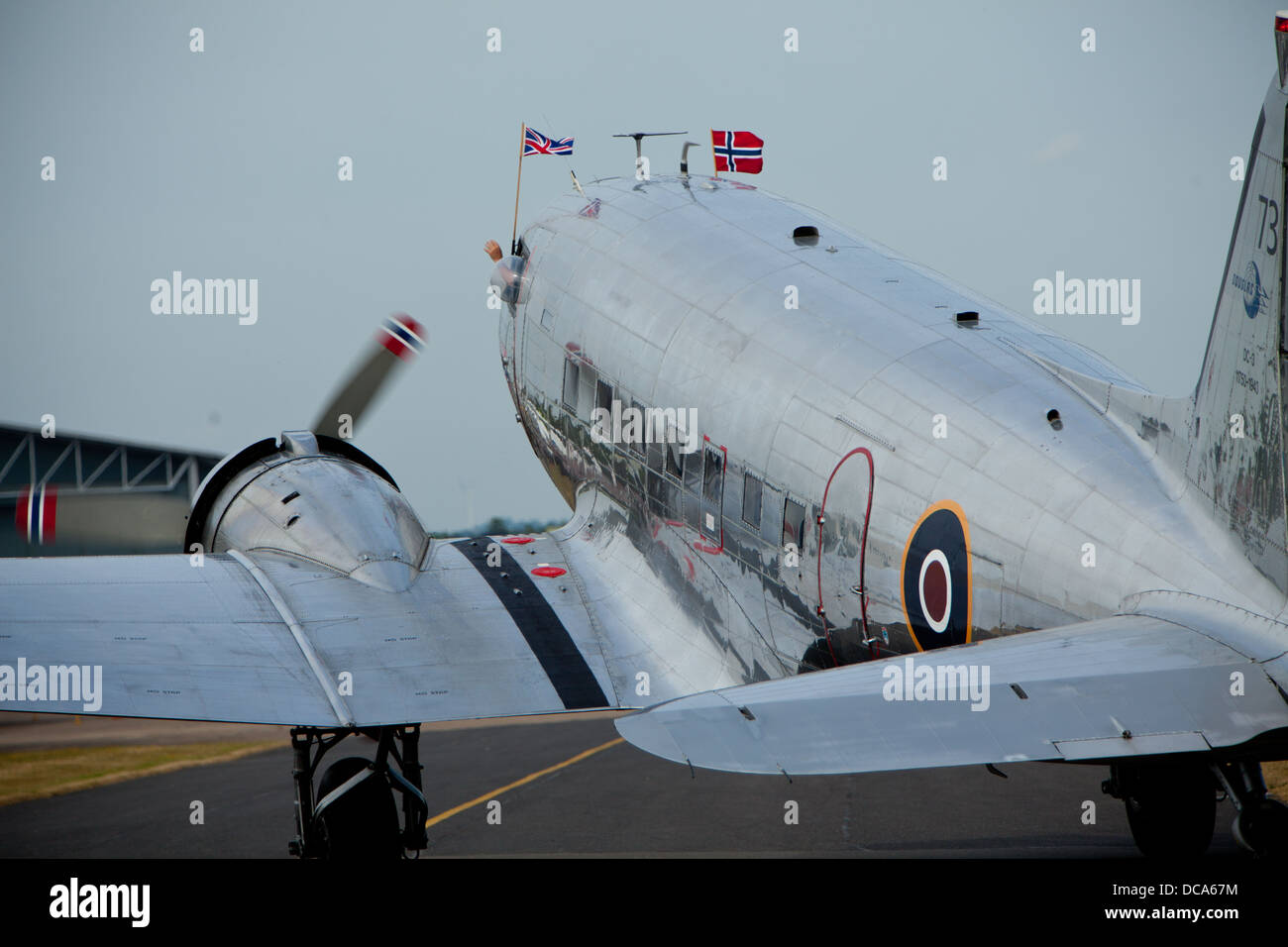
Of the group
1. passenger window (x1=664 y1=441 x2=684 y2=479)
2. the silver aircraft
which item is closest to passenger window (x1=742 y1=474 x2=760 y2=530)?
the silver aircraft

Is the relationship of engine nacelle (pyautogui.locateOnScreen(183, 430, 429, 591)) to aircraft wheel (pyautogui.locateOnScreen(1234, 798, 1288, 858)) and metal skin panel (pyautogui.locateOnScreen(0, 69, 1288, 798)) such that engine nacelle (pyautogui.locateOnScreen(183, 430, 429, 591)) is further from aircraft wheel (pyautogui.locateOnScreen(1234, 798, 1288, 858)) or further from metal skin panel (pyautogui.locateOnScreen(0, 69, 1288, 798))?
aircraft wheel (pyautogui.locateOnScreen(1234, 798, 1288, 858))

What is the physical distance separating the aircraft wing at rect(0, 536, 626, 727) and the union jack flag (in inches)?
250

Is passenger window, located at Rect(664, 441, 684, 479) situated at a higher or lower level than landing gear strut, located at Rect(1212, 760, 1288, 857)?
higher

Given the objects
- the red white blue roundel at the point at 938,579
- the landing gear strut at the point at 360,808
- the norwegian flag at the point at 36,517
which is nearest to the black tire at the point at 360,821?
the landing gear strut at the point at 360,808

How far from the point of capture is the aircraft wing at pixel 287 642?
26.5ft

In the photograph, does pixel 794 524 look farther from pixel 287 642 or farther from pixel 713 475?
pixel 287 642

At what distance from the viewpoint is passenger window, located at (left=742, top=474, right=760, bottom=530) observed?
10.1m

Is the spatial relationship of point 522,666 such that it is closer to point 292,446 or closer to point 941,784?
point 292,446

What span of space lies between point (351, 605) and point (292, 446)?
2.47m

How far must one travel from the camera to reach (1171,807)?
34.1ft

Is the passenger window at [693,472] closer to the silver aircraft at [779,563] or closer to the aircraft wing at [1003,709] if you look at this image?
the silver aircraft at [779,563]

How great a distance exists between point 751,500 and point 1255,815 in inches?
176

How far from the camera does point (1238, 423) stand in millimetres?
6570
